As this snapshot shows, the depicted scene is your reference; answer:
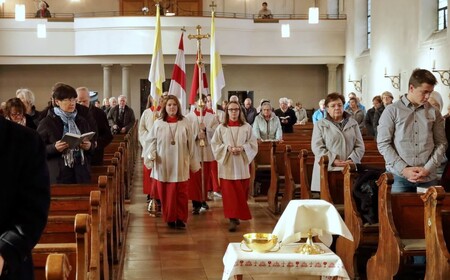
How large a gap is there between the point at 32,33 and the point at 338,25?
1042 centimetres

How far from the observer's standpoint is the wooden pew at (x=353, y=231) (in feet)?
20.3

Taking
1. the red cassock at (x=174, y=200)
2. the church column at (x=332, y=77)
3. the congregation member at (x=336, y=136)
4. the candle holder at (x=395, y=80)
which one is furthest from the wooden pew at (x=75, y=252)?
the church column at (x=332, y=77)

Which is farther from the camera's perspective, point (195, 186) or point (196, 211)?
point (196, 211)

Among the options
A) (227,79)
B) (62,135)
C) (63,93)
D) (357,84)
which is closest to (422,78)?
(63,93)

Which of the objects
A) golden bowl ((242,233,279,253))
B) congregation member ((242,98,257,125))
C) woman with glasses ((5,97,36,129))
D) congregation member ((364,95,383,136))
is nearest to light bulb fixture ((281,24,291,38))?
congregation member ((242,98,257,125))

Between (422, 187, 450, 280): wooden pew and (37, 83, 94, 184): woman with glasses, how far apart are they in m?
3.24

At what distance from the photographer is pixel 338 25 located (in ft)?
81.1

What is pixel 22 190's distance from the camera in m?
2.35

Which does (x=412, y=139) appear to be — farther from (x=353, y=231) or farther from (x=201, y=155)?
(x=201, y=155)

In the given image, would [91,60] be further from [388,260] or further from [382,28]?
[388,260]

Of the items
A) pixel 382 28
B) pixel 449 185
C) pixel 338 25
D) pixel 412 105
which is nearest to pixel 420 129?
pixel 412 105

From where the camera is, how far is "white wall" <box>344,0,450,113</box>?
16703 millimetres

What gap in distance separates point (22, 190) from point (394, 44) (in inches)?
705

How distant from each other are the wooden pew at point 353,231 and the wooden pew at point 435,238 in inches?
51.5
